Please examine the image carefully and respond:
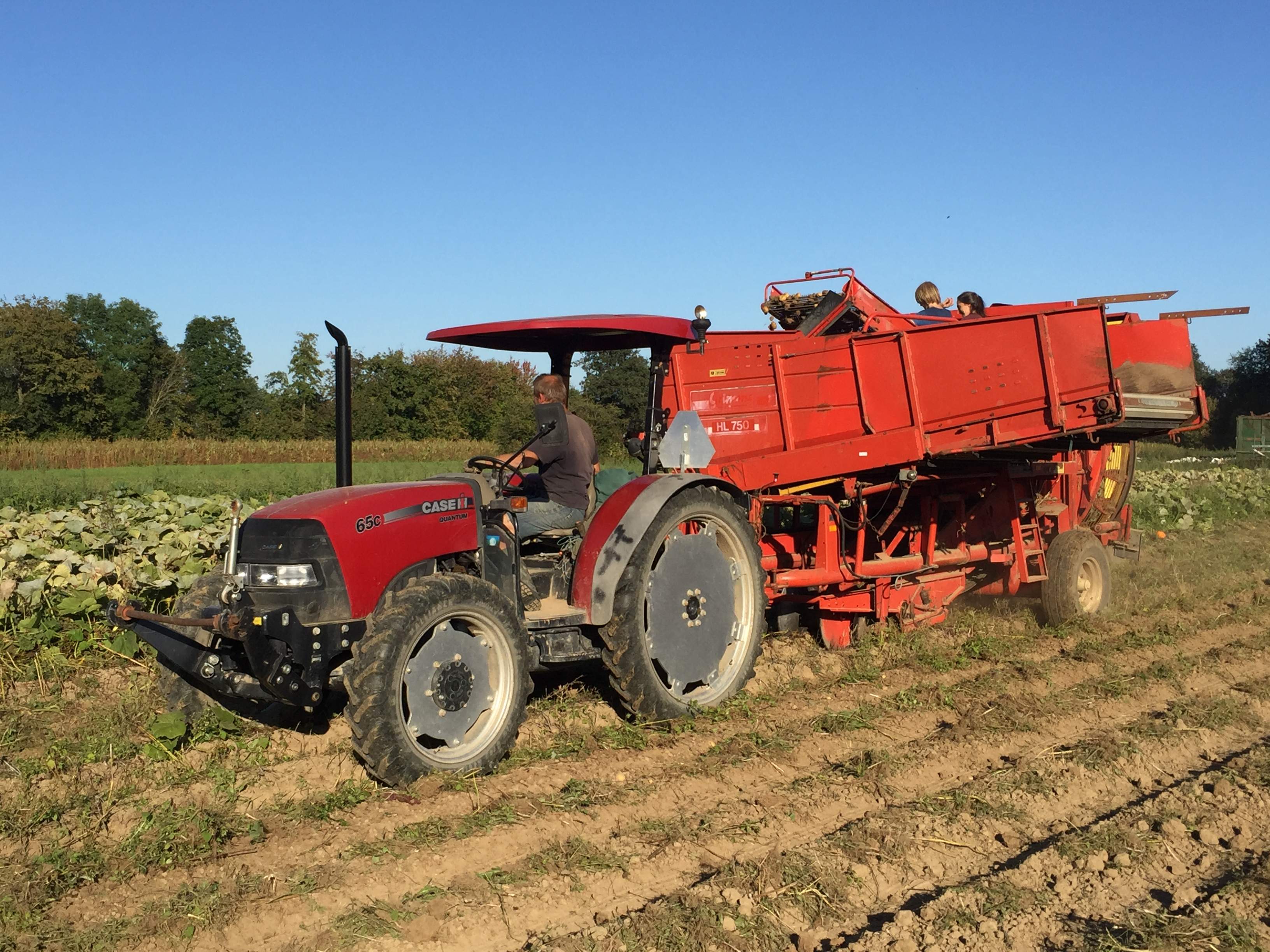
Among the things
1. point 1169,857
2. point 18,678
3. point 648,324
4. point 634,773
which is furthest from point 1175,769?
point 18,678

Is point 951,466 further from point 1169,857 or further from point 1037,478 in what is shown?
point 1169,857

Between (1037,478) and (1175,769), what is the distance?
12.8 feet

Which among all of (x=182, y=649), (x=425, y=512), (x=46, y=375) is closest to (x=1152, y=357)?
(x=425, y=512)

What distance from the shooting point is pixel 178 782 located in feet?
14.8

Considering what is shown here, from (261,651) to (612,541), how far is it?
181 centimetres

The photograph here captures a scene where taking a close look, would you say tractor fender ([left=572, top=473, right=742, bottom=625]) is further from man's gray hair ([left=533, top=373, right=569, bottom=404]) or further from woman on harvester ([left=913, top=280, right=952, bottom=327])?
woman on harvester ([left=913, top=280, right=952, bottom=327])

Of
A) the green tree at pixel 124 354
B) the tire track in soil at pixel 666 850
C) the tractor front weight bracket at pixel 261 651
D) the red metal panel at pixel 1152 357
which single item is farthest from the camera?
the green tree at pixel 124 354

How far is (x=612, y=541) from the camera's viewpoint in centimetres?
523

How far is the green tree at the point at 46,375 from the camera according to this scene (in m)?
46.2

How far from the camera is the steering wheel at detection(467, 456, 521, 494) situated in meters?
5.21

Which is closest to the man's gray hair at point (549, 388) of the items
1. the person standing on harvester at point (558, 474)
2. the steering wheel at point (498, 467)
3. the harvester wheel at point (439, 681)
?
the person standing on harvester at point (558, 474)

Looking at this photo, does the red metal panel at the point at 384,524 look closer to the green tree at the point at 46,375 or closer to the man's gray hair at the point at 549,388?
the man's gray hair at the point at 549,388

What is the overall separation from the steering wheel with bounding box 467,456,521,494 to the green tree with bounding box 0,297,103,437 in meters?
47.0

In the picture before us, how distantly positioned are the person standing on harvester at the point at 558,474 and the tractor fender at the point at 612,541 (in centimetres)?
14
